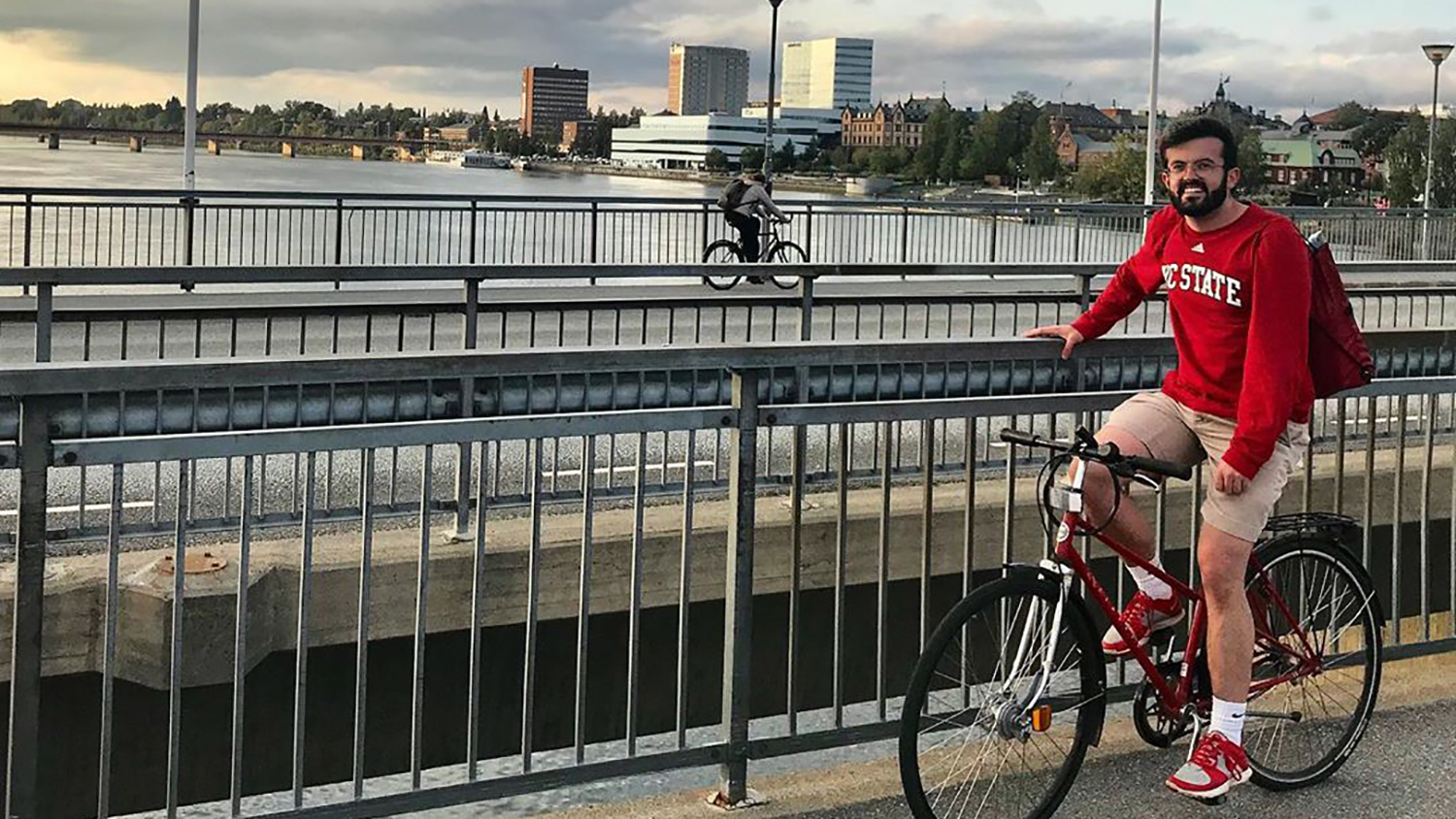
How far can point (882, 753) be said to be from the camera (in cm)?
561

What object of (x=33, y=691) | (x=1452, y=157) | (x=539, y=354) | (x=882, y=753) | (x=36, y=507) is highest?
(x=1452, y=157)

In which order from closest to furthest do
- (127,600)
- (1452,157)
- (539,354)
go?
(539,354), (127,600), (1452,157)

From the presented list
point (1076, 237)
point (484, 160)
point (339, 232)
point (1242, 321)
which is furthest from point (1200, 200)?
point (484, 160)

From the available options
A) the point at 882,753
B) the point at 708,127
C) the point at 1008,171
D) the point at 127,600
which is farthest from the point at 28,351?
the point at 1008,171

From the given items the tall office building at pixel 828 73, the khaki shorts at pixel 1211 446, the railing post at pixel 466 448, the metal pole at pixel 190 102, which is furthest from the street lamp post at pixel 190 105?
the tall office building at pixel 828 73

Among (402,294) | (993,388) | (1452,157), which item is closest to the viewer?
(993,388)

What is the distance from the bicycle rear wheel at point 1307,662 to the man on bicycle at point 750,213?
63.0ft

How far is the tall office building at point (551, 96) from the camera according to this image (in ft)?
420

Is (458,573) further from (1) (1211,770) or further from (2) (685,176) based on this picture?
(2) (685,176)

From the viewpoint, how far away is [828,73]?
126 metres

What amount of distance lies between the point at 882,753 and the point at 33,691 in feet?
8.55

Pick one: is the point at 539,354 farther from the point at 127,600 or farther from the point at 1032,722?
the point at 127,600

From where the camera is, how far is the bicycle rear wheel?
17.6 ft

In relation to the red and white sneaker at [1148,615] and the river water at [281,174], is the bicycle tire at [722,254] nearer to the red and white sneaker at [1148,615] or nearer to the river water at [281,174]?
the river water at [281,174]
